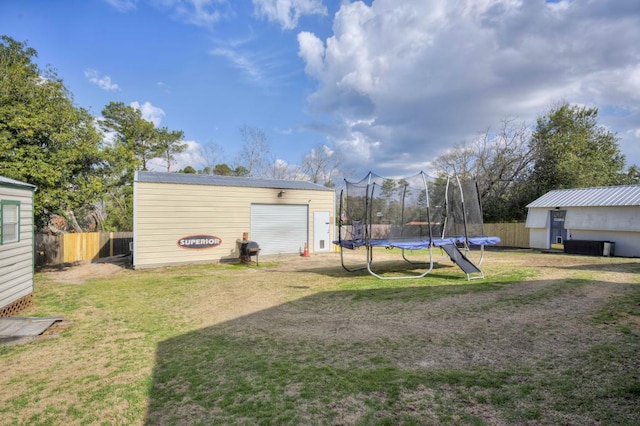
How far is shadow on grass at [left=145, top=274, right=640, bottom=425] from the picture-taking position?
259cm

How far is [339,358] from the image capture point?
3.75 m

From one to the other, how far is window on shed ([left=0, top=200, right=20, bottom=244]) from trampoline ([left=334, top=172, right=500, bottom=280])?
22.6 ft

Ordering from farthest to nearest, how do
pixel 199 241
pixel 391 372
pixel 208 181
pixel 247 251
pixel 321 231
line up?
pixel 321 231
pixel 208 181
pixel 247 251
pixel 199 241
pixel 391 372

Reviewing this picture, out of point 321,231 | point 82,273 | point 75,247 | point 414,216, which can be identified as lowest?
point 82,273

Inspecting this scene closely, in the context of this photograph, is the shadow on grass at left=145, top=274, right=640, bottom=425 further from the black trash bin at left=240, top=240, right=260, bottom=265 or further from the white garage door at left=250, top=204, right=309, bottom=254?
the white garage door at left=250, top=204, right=309, bottom=254

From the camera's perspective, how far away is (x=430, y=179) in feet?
→ 29.8

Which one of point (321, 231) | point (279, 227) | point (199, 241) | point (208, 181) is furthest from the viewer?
point (321, 231)

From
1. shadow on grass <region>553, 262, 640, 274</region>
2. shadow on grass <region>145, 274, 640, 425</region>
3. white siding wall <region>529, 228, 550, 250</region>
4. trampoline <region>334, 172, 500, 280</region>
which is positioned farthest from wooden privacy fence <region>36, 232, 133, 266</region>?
white siding wall <region>529, 228, 550, 250</region>

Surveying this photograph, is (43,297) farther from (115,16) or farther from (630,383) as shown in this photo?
(630,383)

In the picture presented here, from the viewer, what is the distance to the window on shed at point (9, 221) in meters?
5.67

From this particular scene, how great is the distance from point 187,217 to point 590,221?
Answer: 1704cm

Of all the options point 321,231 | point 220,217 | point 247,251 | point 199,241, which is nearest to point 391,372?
point 247,251

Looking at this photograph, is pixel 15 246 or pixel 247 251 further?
pixel 247 251

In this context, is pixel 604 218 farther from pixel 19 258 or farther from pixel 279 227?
pixel 19 258
